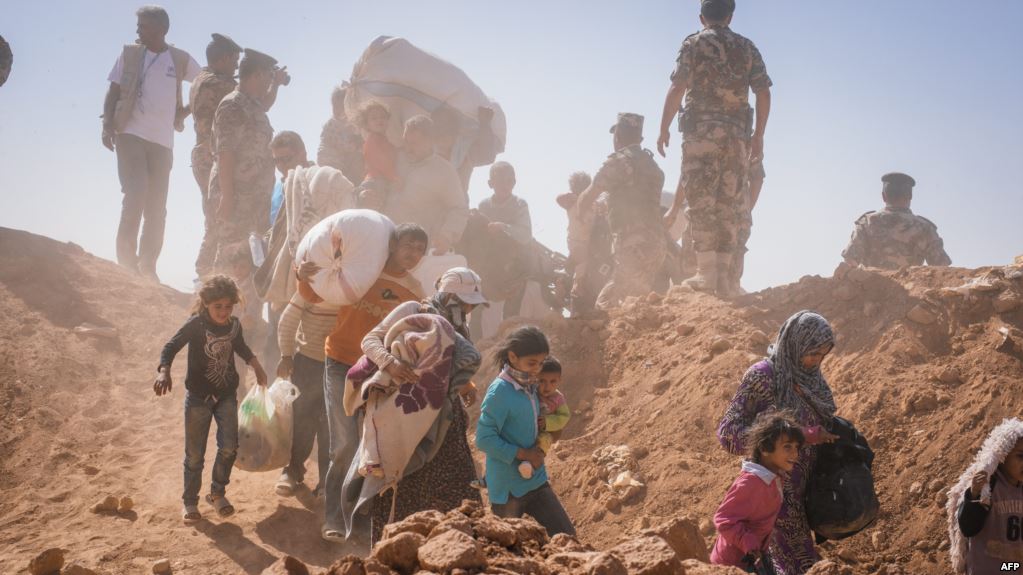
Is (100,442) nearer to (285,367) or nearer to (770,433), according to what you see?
(285,367)

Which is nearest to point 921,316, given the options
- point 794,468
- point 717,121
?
point 717,121

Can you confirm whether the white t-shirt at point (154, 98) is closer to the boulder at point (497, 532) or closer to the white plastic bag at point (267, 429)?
the white plastic bag at point (267, 429)

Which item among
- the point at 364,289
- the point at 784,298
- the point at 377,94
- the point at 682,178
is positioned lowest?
the point at 364,289

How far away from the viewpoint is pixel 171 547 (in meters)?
5.00

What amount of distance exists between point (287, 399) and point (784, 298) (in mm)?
4232

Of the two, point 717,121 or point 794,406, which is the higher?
point 717,121

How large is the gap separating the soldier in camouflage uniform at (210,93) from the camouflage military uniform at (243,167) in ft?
1.60

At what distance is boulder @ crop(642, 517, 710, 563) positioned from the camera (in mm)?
3477

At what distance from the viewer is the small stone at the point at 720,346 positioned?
6.61m

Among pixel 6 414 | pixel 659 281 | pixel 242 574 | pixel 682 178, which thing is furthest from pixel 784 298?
pixel 6 414

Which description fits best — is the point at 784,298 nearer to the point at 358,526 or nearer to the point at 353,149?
the point at 358,526

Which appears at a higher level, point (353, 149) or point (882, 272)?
point (353, 149)

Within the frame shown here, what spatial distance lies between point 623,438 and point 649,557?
3.65m

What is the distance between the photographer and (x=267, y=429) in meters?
5.40
